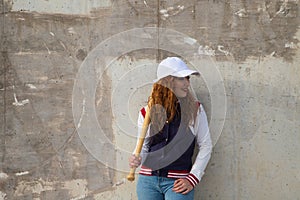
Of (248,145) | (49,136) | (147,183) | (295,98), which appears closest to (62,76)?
(49,136)

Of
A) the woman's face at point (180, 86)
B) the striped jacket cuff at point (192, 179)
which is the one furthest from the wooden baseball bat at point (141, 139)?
the striped jacket cuff at point (192, 179)

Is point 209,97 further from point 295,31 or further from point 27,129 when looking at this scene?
point 27,129

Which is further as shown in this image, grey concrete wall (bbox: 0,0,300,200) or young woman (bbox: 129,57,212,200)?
grey concrete wall (bbox: 0,0,300,200)

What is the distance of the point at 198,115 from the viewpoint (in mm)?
3512

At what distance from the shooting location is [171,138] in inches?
136

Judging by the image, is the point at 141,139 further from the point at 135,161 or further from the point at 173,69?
the point at 173,69

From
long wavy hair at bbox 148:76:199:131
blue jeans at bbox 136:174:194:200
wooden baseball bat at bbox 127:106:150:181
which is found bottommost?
blue jeans at bbox 136:174:194:200

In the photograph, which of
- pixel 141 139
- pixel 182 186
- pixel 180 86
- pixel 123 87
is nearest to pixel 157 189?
pixel 182 186

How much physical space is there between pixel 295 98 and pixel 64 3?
5.57 ft

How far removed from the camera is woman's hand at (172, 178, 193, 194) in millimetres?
3373

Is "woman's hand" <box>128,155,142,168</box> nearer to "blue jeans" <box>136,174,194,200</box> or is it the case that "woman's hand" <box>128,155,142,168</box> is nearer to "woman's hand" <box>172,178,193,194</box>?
"blue jeans" <box>136,174,194,200</box>

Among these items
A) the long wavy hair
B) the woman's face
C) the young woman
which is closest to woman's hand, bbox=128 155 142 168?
the young woman

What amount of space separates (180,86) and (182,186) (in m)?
0.61

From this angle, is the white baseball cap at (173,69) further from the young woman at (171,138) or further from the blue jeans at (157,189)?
the blue jeans at (157,189)
